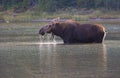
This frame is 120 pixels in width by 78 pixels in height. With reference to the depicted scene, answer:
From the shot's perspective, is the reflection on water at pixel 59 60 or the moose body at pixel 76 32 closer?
the reflection on water at pixel 59 60

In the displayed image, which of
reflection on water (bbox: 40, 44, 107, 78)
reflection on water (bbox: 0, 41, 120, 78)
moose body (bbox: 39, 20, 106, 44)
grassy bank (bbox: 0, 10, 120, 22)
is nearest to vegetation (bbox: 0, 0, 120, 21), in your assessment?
grassy bank (bbox: 0, 10, 120, 22)

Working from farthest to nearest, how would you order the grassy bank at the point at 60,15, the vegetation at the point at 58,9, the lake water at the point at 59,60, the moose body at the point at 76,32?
the vegetation at the point at 58,9
the grassy bank at the point at 60,15
the moose body at the point at 76,32
the lake water at the point at 59,60

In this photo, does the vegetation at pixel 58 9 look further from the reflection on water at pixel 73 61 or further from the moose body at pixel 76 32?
the reflection on water at pixel 73 61

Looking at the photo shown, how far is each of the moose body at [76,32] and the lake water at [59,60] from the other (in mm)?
1243

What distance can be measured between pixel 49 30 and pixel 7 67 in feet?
37.9

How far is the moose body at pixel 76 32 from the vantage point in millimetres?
33469

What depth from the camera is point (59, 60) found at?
955 inches

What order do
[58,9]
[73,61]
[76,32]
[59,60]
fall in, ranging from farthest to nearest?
[58,9] → [76,32] → [59,60] → [73,61]

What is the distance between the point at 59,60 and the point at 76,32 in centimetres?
950

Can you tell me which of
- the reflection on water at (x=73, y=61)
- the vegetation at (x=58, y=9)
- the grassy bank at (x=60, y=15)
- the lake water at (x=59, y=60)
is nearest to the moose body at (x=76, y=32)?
the lake water at (x=59, y=60)

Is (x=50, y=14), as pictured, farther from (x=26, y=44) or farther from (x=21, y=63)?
(x=21, y=63)

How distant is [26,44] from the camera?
32250 mm

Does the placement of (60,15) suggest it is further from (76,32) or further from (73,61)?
(73,61)

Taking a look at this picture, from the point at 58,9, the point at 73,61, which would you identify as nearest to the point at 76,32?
the point at 73,61
